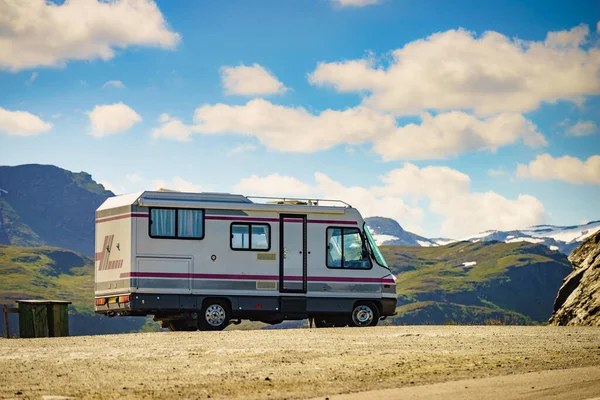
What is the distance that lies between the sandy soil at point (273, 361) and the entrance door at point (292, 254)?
4161 millimetres

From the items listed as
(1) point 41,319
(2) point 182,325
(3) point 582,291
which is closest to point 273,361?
(1) point 41,319

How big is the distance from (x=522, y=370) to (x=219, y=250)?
1157 centimetres

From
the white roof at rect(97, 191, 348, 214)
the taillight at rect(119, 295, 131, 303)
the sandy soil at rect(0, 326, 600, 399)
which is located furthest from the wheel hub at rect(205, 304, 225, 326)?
the sandy soil at rect(0, 326, 600, 399)

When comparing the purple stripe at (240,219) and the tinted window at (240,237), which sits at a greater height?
the purple stripe at (240,219)

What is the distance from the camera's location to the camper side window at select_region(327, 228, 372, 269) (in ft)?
81.5

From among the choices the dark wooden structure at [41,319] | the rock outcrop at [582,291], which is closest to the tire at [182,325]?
the dark wooden structure at [41,319]

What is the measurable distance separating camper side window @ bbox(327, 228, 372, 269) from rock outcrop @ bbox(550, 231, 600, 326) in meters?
7.21

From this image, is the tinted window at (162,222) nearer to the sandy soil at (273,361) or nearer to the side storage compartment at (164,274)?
the side storage compartment at (164,274)

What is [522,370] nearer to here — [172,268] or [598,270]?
[172,268]

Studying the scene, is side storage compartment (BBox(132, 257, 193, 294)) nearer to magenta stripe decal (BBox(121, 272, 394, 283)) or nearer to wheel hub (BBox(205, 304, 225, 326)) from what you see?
magenta stripe decal (BBox(121, 272, 394, 283))

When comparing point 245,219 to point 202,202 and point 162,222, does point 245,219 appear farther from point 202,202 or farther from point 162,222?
point 162,222

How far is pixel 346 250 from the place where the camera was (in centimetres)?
2502

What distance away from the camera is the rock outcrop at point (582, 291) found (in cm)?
2703

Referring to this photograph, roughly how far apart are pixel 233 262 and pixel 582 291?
11.8 m
